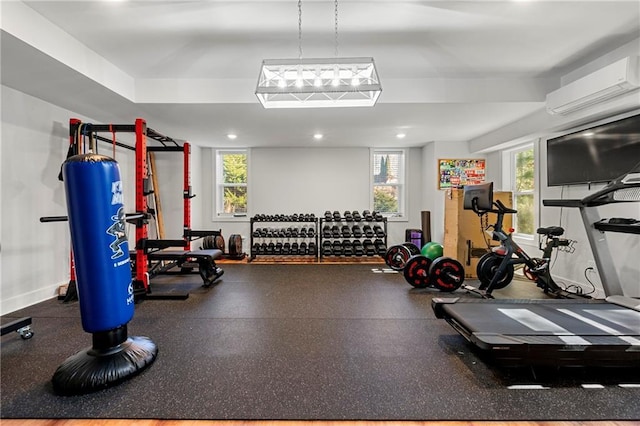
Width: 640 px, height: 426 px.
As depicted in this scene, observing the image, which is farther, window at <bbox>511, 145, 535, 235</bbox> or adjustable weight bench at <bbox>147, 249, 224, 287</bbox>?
window at <bbox>511, 145, 535, 235</bbox>

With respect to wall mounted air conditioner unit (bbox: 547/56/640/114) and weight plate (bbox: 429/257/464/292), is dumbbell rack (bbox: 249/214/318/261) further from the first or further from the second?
wall mounted air conditioner unit (bbox: 547/56/640/114)

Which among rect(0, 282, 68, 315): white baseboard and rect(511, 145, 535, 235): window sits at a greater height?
rect(511, 145, 535, 235): window

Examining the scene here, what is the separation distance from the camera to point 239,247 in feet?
18.8

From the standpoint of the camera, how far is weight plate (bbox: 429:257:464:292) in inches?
142

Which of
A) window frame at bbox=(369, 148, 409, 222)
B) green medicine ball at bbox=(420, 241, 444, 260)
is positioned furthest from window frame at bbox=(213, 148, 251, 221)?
green medicine ball at bbox=(420, 241, 444, 260)

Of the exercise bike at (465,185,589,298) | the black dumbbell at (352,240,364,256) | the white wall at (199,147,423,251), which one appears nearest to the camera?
the exercise bike at (465,185,589,298)

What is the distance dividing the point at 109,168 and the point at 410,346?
2363mm

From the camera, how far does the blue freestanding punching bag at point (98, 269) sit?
1683mm

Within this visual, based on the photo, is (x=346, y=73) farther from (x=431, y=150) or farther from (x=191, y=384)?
(x=431, y=150)

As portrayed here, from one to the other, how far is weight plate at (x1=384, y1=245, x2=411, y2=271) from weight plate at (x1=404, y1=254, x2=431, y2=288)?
933mm

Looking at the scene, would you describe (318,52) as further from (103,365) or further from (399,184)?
(399,184)

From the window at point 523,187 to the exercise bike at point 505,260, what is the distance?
1217 mm

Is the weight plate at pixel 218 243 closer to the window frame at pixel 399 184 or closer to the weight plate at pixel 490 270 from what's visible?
the window frame at pixel 399 184

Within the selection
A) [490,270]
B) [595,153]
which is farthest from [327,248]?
[595,153]
